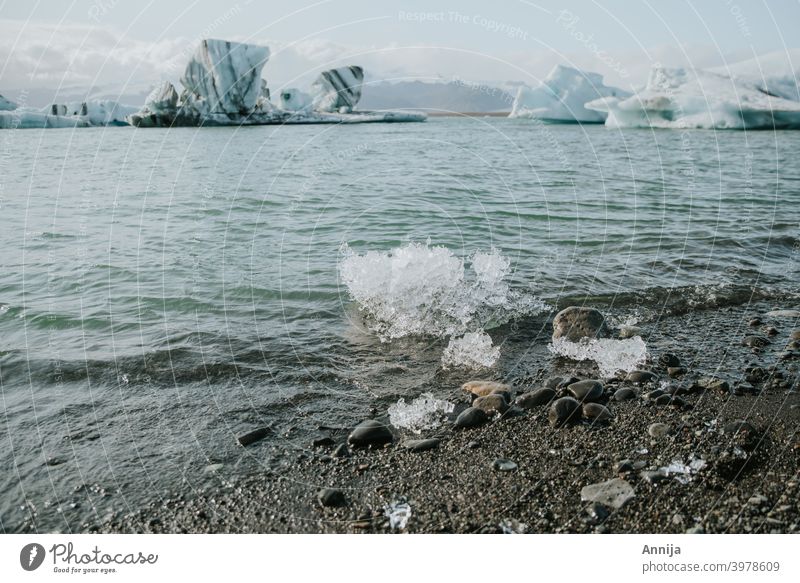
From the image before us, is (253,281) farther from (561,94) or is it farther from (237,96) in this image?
(237,96)

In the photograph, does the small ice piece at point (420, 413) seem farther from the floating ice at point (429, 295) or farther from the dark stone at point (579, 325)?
the dark stone at point (579, 325)

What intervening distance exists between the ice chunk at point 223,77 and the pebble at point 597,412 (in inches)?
1741

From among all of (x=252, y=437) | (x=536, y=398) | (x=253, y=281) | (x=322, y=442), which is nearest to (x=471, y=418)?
(x=536, y=398)

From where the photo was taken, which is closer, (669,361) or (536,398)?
(536,398)

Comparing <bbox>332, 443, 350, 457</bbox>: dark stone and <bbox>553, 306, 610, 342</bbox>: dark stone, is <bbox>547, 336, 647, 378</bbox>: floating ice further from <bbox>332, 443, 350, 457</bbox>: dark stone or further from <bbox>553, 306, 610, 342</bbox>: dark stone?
<bbox>332, 443, 350, 457</bbox>: dark stone

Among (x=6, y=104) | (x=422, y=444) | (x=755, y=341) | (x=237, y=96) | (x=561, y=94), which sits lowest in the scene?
(x=6, y=104)

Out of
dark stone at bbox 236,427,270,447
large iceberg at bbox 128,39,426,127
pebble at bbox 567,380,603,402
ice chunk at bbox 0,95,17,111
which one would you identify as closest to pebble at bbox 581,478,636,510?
pebble at bbox 567,380,603,402

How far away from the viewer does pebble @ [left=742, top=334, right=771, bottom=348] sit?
6.58 m

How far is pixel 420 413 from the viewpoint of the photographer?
17.3 feet

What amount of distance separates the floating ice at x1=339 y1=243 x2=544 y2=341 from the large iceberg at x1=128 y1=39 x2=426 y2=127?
39299 millimetres
